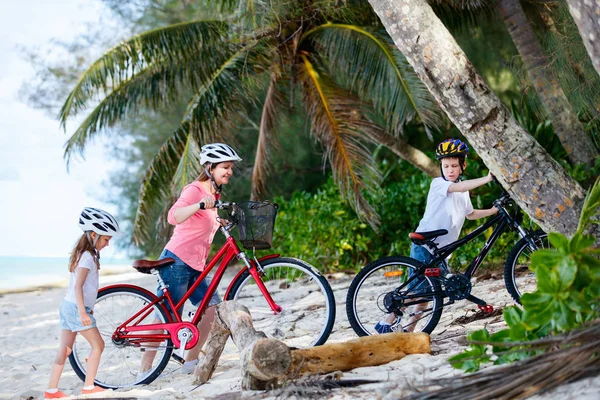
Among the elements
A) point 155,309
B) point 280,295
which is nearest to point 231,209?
point 155,309

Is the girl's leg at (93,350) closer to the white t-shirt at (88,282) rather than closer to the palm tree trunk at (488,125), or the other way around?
the white t-shirt at (88,282)

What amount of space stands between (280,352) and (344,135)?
6192mm

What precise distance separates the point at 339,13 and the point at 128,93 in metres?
3.62

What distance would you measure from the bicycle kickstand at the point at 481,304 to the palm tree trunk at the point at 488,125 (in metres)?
0.78

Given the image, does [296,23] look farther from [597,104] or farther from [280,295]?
[597,104]

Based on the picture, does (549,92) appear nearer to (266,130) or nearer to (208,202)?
(266,130)

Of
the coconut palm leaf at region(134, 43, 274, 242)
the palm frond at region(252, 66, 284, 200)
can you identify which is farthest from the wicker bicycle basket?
the palm frond at region(252, 66, 284, 200)

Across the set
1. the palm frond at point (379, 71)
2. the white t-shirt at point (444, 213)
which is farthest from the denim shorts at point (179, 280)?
the palm frond at point (379, 71)

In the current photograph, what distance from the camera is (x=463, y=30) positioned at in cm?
1167

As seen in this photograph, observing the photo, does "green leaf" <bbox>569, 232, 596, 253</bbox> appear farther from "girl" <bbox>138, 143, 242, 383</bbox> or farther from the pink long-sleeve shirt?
the pink long-sleeve shirt

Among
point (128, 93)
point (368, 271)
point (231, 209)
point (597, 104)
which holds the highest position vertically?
point (128, 93)

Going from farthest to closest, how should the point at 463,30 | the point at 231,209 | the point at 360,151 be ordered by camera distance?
1. the point at 463,30
2. the point at 360,151
3. the point at 231,209

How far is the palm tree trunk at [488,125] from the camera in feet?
15.0

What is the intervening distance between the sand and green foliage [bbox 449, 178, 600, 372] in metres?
0.35
